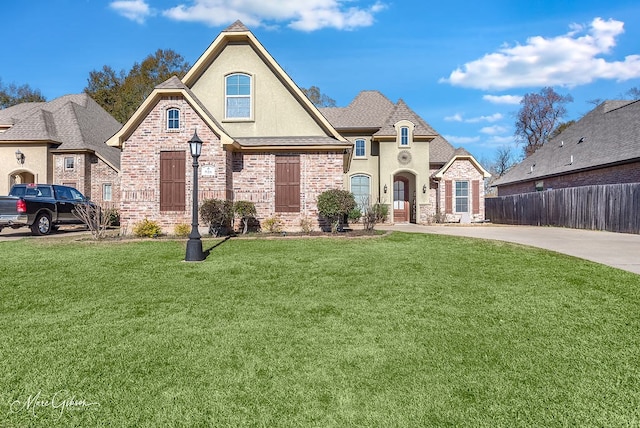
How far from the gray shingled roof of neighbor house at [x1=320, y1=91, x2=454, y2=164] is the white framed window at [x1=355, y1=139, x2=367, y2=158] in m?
0.89

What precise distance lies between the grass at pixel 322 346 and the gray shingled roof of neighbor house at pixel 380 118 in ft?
53.5

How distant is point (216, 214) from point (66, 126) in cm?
1780

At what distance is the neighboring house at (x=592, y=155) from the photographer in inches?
725

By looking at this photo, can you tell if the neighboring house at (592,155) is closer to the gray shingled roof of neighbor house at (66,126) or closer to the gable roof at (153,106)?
the gable roof at (153,106)

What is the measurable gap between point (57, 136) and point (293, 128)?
1741 cm

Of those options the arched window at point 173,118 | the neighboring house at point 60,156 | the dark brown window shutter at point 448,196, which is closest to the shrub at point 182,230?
the arched window at point 173,118

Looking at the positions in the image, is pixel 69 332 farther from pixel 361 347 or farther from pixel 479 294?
pixel 479 294

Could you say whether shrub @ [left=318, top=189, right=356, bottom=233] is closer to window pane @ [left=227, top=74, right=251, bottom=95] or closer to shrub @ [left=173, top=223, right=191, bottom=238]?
shrub @ [left=173, top=223, right=191, bottom=238]

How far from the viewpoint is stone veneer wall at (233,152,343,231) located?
45.7 feet

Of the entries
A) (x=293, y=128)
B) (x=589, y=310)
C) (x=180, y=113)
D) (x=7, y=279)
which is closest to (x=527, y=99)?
(x=293, y=128)

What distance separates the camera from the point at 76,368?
3.20 meters

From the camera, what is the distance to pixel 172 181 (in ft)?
42.9

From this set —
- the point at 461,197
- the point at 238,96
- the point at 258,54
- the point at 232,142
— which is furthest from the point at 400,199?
the point at 232,142

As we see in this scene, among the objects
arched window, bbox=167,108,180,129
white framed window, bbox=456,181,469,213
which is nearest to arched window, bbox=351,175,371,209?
white framed window, bbox=456,181,469,213
